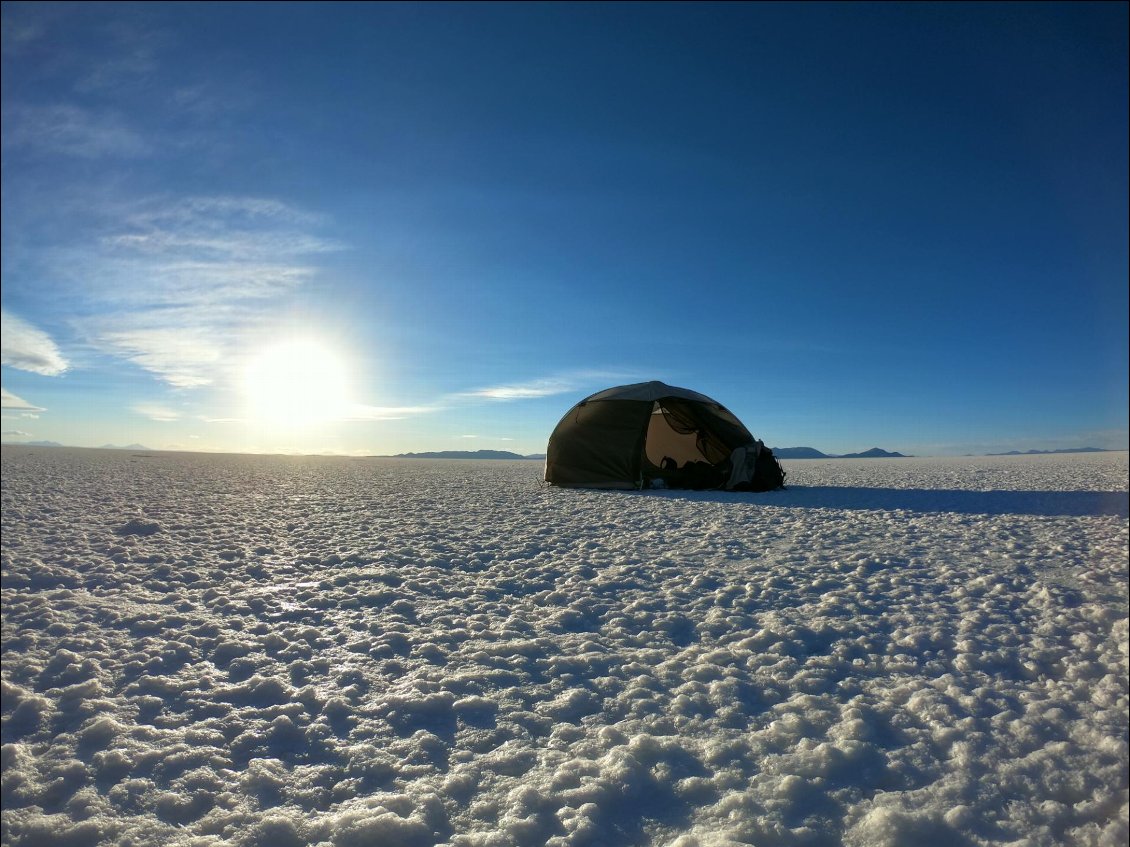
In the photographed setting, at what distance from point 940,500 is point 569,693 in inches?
497

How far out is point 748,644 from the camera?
4871 millimetres

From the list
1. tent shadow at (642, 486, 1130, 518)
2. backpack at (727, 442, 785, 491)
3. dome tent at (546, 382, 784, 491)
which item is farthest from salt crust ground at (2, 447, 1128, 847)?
dome tent at (546, 382, 784, 491)

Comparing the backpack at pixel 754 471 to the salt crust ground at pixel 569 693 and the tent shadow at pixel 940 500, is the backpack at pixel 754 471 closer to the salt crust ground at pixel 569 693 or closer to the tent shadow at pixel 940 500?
the tent shadow at pixel 940 500

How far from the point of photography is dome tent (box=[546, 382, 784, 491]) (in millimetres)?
15805

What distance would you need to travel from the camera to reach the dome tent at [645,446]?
1580 cm

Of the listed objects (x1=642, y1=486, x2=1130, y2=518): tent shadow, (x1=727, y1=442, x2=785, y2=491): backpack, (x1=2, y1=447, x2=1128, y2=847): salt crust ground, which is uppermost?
(x1=727, y1=442, x2=785, y2=491): backpack

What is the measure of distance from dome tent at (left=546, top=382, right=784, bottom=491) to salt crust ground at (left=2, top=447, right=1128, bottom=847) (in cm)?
706

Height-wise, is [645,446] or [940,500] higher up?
[645,446]

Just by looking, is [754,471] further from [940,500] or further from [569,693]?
[569,693]

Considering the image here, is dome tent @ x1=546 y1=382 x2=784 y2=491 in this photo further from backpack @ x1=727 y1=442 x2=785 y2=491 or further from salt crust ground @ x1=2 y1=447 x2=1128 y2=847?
salt crust ground @ x1=2 y1=447 x2=1128 y2=847

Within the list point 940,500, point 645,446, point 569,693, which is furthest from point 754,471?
point 569,693

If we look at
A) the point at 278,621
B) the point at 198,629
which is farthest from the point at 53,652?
the point at 278,621

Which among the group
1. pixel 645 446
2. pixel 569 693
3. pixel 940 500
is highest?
pixel 645 446

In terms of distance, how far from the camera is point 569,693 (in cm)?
405
